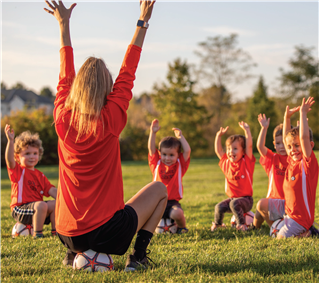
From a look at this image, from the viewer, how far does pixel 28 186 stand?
537cm

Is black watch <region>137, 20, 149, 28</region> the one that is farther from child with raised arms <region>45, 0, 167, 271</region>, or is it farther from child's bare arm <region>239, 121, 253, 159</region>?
child's bare arm <region>239, 121, 253, 159</region>

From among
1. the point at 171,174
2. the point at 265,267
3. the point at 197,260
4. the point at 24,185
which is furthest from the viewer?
the point at 171,174

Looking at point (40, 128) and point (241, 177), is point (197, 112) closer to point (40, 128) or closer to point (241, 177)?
point (40, 128)

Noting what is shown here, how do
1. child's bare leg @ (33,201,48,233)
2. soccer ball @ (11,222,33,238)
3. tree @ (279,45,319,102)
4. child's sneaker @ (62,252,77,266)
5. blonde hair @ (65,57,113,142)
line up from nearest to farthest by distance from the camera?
blonde hair @ (65,57,113,142) < child's sneaker @ (62,252,77,266) < child's bare leg @ (33,201,48,233) < soccer ball @ (11,222,33,238) < tree @ (279,45,319,102)

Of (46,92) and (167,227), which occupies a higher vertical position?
(46,92)

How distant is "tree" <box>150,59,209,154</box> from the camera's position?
36781 millimetres

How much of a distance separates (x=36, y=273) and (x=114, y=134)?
5.19 feet

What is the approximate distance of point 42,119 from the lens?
30266mm

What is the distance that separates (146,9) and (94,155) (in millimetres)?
1519

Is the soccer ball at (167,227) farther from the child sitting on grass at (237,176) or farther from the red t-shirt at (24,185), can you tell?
the red t-shirt at (24,185)

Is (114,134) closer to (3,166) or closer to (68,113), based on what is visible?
(68,113)

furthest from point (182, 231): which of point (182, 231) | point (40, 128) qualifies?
point (40, 128)

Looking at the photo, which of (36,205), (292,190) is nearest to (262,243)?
(292,190)

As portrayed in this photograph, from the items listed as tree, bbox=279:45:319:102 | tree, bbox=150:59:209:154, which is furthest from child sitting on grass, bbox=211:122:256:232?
tree, bbox=279:45:319:102
